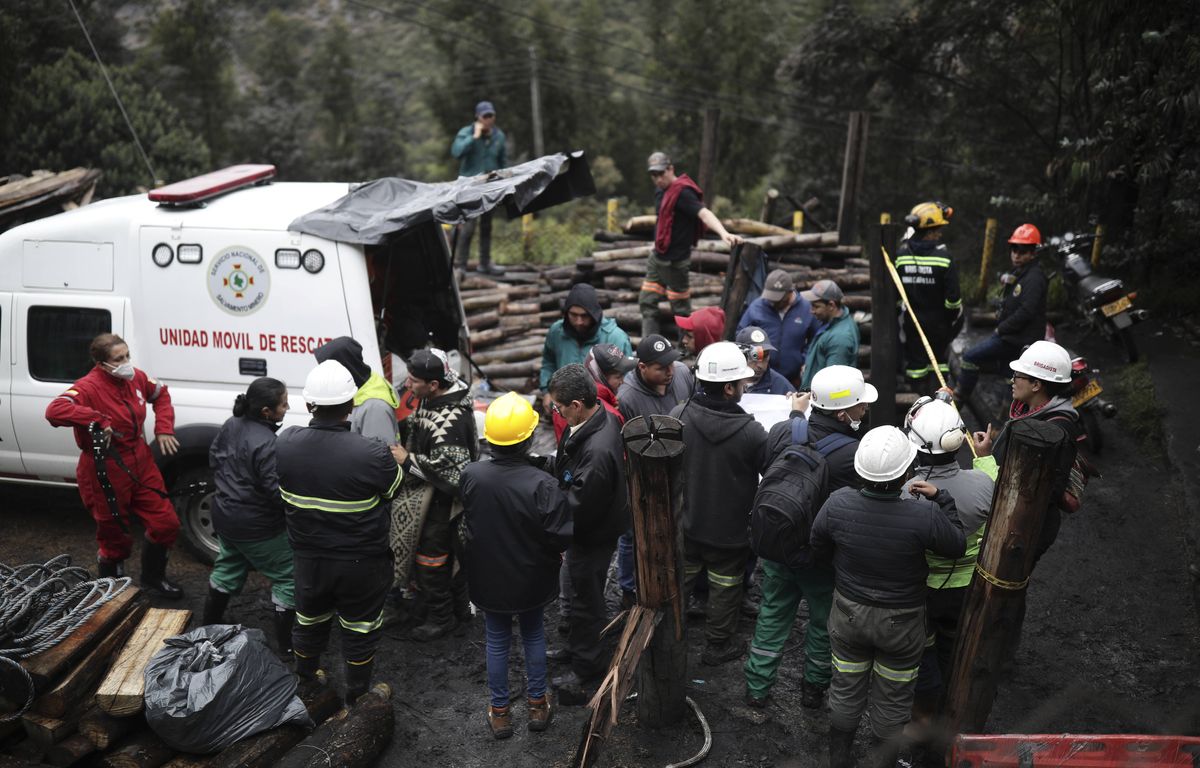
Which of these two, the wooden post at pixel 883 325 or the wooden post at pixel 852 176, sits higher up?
the wooden post at pixel 852 176

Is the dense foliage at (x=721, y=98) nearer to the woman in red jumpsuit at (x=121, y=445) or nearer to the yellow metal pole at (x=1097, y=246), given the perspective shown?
the yellow metal pole at (x=1097, y=246)

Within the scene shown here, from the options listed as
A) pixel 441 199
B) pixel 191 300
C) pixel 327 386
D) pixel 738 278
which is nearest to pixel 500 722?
pixel 327 386

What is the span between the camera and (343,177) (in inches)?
1288

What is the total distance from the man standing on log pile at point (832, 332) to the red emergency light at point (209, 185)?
15.2ft

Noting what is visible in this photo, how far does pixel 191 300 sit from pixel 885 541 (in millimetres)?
4877

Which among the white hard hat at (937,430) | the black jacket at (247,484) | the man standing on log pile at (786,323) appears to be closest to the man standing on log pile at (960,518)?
the white hard hat at (937,430)

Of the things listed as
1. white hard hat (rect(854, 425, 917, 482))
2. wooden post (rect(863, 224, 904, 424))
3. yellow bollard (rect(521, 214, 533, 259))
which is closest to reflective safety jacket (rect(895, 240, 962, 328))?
wooden post (rect(863, 224, 904, 424))

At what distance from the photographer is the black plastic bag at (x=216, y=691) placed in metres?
4.42

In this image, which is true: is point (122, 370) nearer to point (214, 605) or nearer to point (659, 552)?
point (214, 605)

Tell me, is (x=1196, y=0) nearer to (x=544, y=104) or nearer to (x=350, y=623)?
(x=350, y=623)

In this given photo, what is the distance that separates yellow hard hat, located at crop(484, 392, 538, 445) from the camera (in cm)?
471

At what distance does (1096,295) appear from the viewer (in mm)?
9227

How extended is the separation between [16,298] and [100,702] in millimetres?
3479

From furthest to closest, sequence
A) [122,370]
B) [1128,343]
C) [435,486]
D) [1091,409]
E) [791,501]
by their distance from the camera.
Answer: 1. [1128,343]
2. [1091,409]
3. [122,370]
4. [435,486]
5. [791,501]
